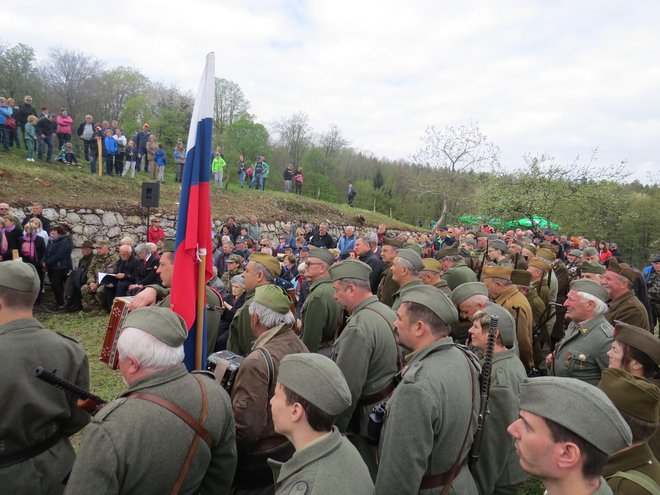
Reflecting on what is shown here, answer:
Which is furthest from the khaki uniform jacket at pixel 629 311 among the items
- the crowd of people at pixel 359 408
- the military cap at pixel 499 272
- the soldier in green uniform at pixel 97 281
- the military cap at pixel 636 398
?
the soldier in green uniform at pixel 97 281

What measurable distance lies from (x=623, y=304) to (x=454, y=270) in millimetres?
2267

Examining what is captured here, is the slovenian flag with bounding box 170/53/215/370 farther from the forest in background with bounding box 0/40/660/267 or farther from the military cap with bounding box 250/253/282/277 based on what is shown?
A: the forest in background with bounding box 0/40/660/267

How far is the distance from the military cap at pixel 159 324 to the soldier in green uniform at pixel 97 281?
8.64 metres

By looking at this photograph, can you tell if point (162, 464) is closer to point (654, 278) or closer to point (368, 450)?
point (368, 450)

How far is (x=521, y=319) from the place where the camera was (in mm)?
4656

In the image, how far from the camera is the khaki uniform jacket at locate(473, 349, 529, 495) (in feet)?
9.64

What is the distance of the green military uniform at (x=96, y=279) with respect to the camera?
9773mm

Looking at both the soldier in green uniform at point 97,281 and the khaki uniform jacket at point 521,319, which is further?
the soldier in green uniform at point 97,281

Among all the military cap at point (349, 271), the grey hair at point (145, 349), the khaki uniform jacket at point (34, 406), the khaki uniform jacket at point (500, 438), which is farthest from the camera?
the military cap at point (349, 271)

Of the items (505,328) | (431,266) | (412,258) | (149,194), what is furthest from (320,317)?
(149,194)

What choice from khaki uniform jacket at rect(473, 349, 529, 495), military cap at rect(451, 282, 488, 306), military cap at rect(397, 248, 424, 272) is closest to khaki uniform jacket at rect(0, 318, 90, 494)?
khaki uniform jacket at rect(473, 349, 529, 495)

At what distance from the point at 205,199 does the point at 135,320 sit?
5.53 feet

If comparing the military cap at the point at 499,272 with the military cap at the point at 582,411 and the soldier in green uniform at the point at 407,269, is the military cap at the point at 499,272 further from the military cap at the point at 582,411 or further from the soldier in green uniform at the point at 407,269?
the military cap at the point at 582,411

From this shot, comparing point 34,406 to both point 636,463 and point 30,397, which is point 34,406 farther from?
point 636,463
